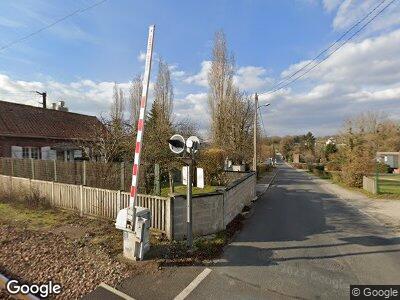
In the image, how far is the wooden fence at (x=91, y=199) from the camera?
8195 mm

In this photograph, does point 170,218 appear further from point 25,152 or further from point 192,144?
point 25,152

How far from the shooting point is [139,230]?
645 cm

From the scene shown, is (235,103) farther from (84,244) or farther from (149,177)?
(84,244)

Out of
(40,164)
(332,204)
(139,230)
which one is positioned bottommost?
(332,204)

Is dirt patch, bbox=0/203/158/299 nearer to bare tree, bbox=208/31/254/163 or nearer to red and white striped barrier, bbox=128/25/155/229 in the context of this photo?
red and white striped barrier, bbox=128/25/155/229

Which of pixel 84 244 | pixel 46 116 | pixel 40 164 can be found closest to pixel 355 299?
pixel 84 244

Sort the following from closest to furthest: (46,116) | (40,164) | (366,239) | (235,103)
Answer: (366,239), (40,164), (46,116), (235,103)

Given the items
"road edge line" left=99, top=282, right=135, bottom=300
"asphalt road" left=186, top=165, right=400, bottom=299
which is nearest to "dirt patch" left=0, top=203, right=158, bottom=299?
"road edge line" left=99, top=282, right=135, bottom=300

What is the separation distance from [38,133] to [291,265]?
2237 centimetres

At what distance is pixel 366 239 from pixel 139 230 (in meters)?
6.53

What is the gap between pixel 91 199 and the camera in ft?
34.1

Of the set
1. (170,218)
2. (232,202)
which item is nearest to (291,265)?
(170,218)

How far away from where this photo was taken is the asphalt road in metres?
5.44

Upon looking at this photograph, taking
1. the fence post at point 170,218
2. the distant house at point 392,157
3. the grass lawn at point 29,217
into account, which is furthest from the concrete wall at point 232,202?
the distant house at point 392,157
